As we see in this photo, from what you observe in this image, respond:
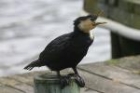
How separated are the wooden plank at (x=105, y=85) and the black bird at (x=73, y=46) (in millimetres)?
1411

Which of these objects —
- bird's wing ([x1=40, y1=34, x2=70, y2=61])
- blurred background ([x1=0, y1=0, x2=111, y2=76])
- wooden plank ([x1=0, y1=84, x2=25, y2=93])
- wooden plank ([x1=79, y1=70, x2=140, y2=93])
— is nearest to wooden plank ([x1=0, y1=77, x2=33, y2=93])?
wooden plank ([x1=0, y1=84, x2=25, y2=93])

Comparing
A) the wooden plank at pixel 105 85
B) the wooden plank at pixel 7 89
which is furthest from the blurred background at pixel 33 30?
the wooden plank at pixel 7 89

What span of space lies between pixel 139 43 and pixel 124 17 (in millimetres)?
447

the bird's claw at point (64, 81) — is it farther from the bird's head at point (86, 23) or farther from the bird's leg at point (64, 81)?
the bird's head at point (86, 23)

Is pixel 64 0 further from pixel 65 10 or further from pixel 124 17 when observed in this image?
pixel 124 17

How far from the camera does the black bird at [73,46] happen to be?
14.2 ft

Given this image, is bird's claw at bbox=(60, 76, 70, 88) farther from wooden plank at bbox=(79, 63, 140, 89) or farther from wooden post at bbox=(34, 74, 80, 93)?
wooden plank at bbox=(79, 63, 140, 89)

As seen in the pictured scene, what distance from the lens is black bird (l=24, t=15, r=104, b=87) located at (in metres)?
4.32

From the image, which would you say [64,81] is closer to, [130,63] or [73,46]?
[73,46]

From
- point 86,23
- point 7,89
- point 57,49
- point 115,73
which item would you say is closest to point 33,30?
point 115,73

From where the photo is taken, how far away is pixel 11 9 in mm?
15102

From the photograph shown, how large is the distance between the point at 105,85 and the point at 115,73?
412 millimetres

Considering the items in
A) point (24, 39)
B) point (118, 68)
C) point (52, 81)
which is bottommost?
point (24, 39)

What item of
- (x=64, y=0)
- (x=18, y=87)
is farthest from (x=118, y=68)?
(x=64, y=0)
